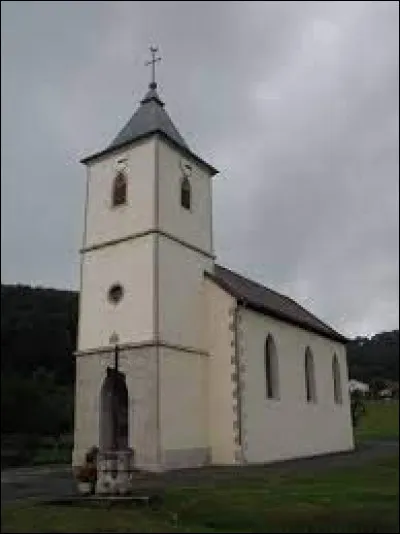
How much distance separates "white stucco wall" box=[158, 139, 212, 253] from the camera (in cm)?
2647

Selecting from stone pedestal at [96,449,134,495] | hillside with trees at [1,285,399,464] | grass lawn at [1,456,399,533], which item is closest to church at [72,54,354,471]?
stone pedestal at [96,449,134,495]

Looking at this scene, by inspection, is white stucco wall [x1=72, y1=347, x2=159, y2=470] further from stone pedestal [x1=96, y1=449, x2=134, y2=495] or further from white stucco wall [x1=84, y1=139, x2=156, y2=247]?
stone pedestal [x1=96, y1=449, x2=134, y2=495]

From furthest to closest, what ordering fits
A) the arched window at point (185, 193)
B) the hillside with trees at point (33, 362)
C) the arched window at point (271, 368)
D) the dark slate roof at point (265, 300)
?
the arched window at point (271, 368) < the arched window at point (185, 193) < the dark slate roof at point (265, 300) < the hillside with trees at point (33, 362)

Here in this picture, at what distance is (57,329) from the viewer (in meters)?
9.06

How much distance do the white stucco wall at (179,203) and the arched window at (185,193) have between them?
9.6 inches

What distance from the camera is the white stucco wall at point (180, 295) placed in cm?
2489

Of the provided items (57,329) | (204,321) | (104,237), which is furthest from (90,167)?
(57,329)

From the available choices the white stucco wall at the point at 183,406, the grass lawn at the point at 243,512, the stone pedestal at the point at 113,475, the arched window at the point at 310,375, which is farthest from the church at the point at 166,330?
the grass lawn at the point at 243,512

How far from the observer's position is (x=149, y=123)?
28.5 metres

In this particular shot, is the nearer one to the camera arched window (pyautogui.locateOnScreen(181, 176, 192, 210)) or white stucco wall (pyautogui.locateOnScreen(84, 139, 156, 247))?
white stucco wall (pyautogui.locateOnScreen(84, 139, 156, 247))

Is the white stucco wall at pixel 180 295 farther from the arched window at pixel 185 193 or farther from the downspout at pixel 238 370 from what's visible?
the arched window at pixel 185 193

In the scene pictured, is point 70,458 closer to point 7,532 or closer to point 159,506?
point 159,506

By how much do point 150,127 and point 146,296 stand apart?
7.49 meters

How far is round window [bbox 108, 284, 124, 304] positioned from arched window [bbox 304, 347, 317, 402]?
37.4ft
